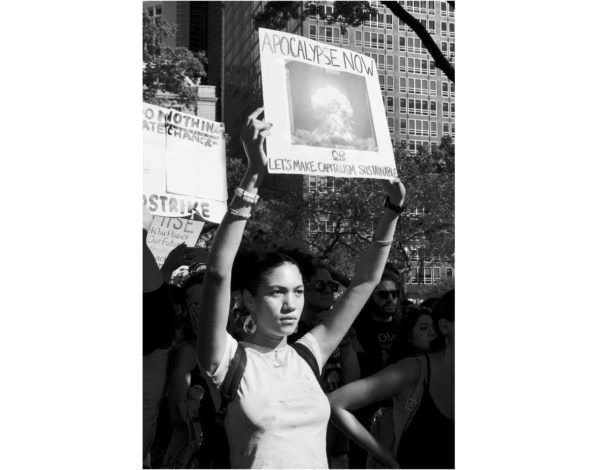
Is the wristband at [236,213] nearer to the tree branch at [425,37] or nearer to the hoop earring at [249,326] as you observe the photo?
the hoop earring at [249,326]

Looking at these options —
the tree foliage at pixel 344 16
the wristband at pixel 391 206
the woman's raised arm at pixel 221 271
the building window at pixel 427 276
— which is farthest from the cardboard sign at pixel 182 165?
the building window at pixel 427 276

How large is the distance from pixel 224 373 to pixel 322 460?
27.6 inches

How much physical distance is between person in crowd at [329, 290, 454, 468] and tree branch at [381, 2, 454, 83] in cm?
144

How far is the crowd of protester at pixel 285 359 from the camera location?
3.89 m

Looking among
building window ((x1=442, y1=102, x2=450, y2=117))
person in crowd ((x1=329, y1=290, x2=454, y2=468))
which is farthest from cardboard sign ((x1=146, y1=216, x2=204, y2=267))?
building window ((x1=442, y1=102, x2=450, y2=117))

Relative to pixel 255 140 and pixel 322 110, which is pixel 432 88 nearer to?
pixel 322 110

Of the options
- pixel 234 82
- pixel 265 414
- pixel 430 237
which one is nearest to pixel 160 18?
pixel 234 82

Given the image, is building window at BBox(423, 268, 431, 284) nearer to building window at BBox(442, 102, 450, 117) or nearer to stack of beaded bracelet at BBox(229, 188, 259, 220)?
building window at BBox(442, 102, 450, 117)

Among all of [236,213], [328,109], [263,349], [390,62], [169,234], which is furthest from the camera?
[390,62]

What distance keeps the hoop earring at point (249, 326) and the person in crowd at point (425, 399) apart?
68 centimetres

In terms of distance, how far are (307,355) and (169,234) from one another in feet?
3.42

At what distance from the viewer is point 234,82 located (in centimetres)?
439

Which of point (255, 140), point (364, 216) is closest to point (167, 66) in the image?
point (255, 140)

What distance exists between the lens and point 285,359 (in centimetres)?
406
